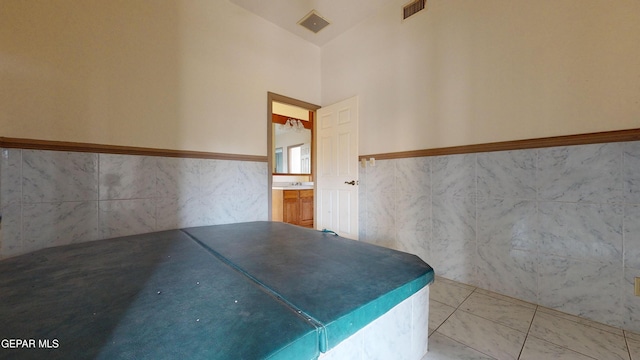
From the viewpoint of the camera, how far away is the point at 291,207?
404 centimetres

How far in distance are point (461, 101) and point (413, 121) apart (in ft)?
1.46

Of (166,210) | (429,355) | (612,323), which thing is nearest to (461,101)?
(612,323)

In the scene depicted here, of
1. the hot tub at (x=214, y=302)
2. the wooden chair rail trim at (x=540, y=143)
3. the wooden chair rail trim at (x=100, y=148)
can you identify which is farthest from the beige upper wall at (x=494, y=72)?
the wooden chair rail trim at (x=100, y=148)

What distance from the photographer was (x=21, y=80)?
4.77ft

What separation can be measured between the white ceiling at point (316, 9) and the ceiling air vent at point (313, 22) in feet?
0.13

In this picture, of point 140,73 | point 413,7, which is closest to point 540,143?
point 413,7

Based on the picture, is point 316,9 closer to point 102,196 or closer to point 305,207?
point 102,196

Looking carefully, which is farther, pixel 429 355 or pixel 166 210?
pixel 166 210

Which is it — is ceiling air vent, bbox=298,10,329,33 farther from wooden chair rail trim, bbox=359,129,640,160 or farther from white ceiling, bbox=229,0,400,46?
wooden chair rail trim, bbox=359,129,640,160

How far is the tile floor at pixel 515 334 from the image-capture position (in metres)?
1.13

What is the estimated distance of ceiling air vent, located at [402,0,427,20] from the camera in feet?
7.40

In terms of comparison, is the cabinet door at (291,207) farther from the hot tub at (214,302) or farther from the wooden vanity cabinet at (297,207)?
the hot tub at (214,302)

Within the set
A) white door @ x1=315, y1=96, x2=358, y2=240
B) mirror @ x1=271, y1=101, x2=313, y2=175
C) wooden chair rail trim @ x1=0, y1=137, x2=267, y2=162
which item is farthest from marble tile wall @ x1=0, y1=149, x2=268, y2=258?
mirror @ x1=271, y1=101, x2=313, y2=175

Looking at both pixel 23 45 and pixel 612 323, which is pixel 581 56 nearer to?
pixel 612 323
